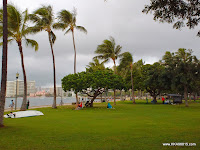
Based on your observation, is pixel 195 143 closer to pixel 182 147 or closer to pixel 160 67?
pixel 182 147

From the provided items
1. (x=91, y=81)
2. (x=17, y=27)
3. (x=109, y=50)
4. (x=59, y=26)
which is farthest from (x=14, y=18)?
(x=109, y=50)

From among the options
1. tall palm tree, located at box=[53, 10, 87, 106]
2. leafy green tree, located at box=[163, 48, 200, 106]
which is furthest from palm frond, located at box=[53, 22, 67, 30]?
leafy green tree, located at box=[163, 48, 200, 106]

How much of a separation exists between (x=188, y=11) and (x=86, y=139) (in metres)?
7.37

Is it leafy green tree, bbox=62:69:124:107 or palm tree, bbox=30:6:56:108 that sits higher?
palm tree, bbox=30:6:56:108

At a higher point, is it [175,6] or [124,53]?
[124,53]

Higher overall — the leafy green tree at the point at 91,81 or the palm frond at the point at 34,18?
the palm frond at the point at 34,18

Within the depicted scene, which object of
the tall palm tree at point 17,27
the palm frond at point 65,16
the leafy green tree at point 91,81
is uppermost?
the palm frond at point 65,16

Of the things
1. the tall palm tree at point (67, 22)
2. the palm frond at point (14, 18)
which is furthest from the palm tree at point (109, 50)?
the palm frond at point (14, 18)

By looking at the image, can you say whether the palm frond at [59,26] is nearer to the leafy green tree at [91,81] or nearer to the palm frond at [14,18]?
the leafy green tree at [91,81]

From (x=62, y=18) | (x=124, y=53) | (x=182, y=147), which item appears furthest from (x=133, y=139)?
(x=124, y=53)

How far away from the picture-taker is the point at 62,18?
3000 centimetres

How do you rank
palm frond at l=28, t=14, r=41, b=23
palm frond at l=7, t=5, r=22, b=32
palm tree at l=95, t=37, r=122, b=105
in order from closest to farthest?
palm frond at l=7, t=5, r=22, b=32 → palm frond at l=28, t=14, r=41, b=23 → palm tree at l=95, t=37, r=122, b=105

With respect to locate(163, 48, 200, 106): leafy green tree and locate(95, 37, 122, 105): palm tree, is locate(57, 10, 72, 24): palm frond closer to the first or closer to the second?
locate(95, 37, 122, 105): palm tree

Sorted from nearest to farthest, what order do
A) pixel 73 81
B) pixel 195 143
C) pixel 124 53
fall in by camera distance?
pixel 195 143 → pixel 73 81 → pixel 124 53
